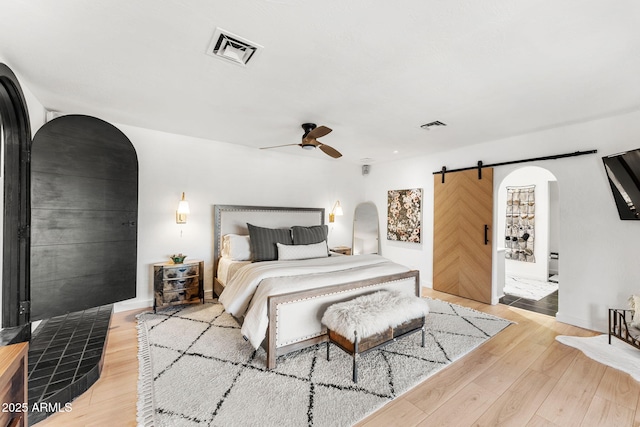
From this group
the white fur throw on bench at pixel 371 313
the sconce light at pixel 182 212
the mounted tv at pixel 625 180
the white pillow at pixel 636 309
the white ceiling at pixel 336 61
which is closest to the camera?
the white ceiling at pixel 336 61

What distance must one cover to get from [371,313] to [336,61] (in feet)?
6.69

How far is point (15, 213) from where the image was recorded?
2361mm

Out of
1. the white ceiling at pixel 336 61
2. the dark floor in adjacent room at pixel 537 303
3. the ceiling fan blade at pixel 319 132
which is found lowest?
the dark floor in adjacent room at pixel 537 303

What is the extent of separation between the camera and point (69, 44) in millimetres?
1838

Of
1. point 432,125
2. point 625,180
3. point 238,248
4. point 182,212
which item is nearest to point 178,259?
point 182,212

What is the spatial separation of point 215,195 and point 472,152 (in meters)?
4.21

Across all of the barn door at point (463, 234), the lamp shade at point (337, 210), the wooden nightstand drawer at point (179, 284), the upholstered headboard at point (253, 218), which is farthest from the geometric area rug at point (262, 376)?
the lamp shade at point (337, 210)

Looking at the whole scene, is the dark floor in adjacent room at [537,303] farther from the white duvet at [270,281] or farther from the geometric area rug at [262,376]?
the white duvet at [270,281]

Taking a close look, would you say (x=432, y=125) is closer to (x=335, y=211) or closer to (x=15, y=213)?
(x=335, y=211)

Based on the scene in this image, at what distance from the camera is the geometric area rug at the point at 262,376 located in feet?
5.59

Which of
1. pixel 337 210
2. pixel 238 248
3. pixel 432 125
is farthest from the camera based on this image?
pixel 337 210

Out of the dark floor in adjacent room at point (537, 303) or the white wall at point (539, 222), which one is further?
the white wall at point (539, 222)

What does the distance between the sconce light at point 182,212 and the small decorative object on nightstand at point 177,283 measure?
63 cm

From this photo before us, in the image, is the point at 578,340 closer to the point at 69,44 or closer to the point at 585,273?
the point at 585,273
